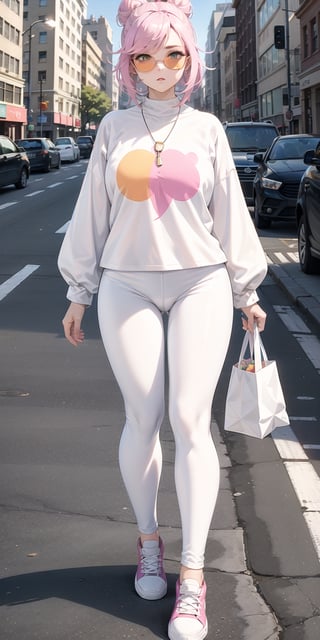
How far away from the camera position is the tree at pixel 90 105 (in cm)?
12694

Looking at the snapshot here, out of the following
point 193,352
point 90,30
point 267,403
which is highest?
point 90,30

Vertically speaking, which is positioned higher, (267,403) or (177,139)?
(177,139)

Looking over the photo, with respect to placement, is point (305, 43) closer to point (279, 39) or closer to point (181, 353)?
point (279, 39)

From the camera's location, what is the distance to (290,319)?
8.24 metres

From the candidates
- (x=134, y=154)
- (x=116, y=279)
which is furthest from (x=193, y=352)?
(x=134, y=154)

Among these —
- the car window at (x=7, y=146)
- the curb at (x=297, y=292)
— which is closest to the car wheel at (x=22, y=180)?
the car window at (x=7, y=146)

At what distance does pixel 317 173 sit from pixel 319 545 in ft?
24.8

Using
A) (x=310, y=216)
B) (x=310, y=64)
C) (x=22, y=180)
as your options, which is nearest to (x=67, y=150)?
(x=310, y=64)

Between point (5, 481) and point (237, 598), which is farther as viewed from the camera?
point (5, 481)

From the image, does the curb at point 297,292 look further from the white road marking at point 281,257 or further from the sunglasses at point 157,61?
the sunglasses at point 157,61

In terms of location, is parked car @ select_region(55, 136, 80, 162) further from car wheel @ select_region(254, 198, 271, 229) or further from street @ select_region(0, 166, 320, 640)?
street @ select_region(0, 166, 320, 640)

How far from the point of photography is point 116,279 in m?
2.63

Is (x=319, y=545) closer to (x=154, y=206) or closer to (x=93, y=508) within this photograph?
(x=93, y=508)

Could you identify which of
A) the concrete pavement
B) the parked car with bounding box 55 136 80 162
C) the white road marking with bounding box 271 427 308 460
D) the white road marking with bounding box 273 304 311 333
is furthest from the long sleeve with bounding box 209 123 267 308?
the parked car with bounding box 55 136 80 162
